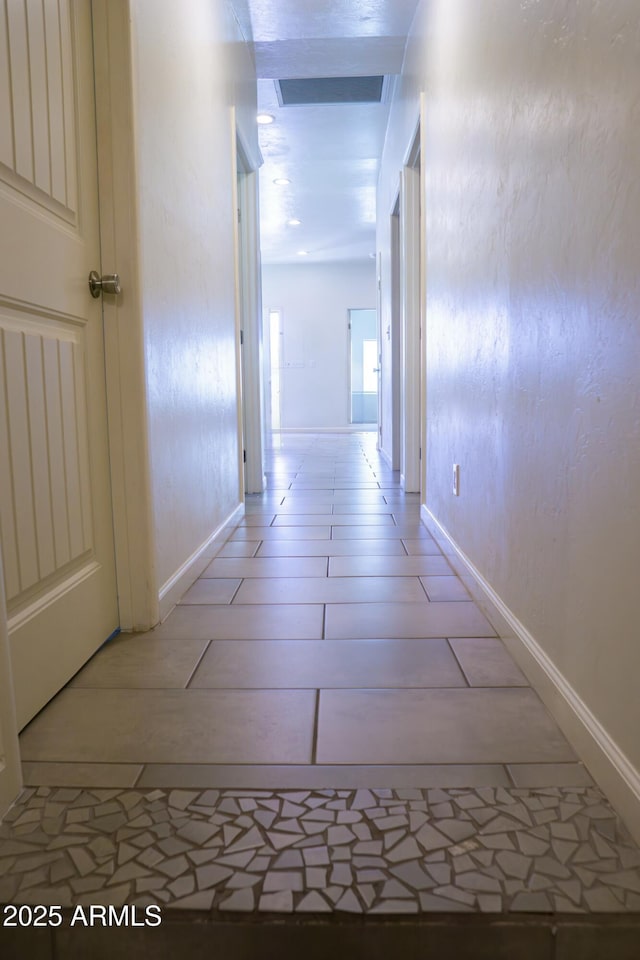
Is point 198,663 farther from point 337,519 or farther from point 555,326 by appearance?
point 337,519

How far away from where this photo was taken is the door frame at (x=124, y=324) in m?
1.63

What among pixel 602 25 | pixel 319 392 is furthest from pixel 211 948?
pixel 319 392

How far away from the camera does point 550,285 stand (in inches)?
51.3

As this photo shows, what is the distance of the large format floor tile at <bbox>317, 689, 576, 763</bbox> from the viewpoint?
1161mm

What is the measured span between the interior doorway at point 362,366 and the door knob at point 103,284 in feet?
30.3

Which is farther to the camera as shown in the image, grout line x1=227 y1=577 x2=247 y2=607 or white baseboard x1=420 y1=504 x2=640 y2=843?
grout line x1=227 y1=577 x2=247 y2=607

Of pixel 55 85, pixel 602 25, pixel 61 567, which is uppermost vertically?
pixel 55 85

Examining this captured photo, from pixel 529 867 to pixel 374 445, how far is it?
684cm

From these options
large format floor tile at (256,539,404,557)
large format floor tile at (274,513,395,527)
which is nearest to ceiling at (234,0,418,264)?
large format floor tile at (274,513,395,527)

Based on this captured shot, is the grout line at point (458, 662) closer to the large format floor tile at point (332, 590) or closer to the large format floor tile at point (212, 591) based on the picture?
the large format floor tile at point (332, 590)

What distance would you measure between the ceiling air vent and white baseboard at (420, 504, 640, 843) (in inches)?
160

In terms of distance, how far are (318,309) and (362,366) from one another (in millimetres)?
1157

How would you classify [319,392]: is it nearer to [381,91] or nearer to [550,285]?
[381,91]

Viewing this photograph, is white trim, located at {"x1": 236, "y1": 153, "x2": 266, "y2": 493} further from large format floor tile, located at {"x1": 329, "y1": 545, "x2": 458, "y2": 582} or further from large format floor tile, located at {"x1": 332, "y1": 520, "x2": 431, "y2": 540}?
large format floor tile, located at {"x1": 329, "y1": 545, "x2": 458, "y2": 582}
